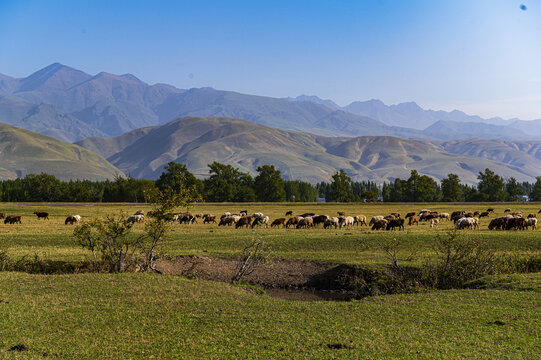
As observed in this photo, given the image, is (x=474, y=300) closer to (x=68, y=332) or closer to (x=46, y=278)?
(x=68, y=332)

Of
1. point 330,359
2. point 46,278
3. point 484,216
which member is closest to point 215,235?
point 46,278

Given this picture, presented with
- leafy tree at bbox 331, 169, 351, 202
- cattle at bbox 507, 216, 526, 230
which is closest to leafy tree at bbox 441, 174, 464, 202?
leafy tree at bbox 331, 169, 351, 202

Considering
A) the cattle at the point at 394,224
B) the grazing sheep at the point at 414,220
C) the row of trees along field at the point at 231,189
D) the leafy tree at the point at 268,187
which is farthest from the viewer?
the leafy tree at the point at 268,187

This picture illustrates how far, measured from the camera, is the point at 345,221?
185 feet

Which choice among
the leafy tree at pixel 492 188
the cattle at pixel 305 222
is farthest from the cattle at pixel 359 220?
the leafy tree at pixel 492 188

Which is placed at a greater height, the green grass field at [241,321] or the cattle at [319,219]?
the green grass field at [241,321]

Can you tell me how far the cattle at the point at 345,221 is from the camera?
2198 inches

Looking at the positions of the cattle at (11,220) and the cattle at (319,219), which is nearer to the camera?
the cattle at (319,219)

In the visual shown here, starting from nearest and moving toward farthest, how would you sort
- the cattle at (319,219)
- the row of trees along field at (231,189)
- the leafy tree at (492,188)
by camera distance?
the cattle at (319,219) < the row of trees along field at (231,189) < the leafy tree at (492,188)

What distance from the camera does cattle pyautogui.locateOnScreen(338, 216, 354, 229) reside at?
55841 mm

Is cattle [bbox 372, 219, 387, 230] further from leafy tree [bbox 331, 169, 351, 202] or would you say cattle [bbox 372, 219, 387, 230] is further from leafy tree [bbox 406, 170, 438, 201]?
leafy tree [bbox 331, 169, 351, 202]

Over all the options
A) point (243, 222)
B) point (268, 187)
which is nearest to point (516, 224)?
point (243, 222)

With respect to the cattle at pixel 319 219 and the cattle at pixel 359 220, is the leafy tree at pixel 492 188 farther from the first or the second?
the cattle at pixel 319 219

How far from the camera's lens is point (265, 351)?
12.1m
